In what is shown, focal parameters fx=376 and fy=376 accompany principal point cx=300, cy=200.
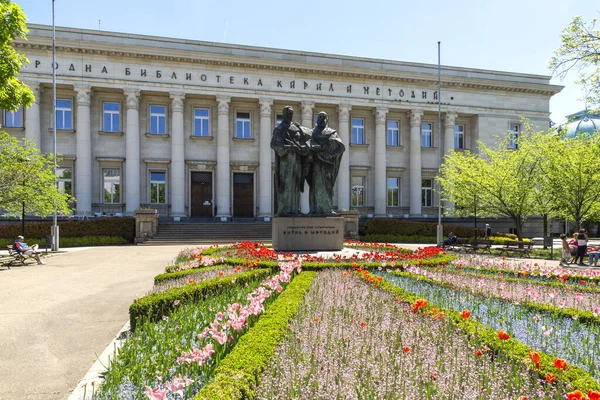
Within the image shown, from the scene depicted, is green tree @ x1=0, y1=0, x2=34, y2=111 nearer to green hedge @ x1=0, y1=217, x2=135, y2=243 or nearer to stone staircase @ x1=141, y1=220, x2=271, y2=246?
green hedge @ x1=0, y1=217, x2=135, y2=243

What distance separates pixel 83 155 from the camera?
29.9 m

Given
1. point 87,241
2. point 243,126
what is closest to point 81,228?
point 87,241

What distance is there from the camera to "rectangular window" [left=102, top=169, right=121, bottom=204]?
3167cm

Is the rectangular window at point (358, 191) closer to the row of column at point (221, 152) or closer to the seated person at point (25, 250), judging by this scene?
the row of column at point (221, 152)

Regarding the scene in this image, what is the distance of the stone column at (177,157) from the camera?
3125 cm

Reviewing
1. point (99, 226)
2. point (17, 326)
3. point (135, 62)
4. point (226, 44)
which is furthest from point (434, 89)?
point (17, 326)

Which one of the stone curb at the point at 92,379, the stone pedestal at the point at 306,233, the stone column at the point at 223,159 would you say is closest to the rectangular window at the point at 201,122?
the stone column at the point at 223,159

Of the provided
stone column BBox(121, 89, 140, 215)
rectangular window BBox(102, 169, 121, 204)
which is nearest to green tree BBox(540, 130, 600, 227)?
stone column BBox(121, 89, 140, 215)

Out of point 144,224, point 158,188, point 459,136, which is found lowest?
point 144,224

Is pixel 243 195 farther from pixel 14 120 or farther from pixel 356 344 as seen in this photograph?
pixel 356 344

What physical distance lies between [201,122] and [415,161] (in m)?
20.5

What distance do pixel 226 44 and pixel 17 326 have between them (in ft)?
100

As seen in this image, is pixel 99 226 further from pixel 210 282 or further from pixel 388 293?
pixel 388 293

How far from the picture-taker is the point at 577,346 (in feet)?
14.5
